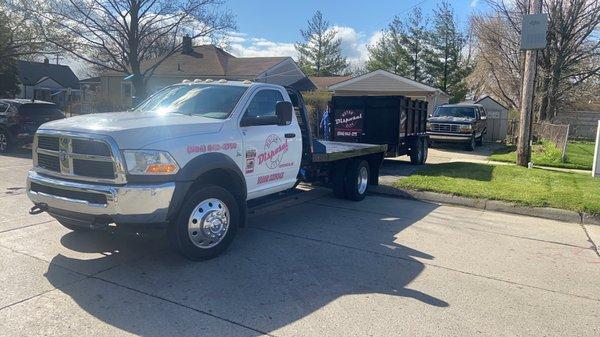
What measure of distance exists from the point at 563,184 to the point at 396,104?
15.0 feet

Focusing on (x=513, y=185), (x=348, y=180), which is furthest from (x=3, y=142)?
(x=513, y=185)

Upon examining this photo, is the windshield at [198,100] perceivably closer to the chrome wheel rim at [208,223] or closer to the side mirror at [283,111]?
the side mirror at [283,111]

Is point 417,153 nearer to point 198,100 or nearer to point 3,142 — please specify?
point 198,100

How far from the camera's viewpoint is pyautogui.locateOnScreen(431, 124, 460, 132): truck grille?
20281mm

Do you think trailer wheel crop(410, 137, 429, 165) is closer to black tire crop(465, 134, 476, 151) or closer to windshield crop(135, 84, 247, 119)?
black tire crop(465, 134, 476, 151)

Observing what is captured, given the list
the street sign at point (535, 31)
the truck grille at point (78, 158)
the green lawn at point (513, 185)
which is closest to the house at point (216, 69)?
the street sign at point (535, 31)

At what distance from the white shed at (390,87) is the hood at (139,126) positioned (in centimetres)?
2577

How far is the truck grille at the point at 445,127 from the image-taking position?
20.3 m

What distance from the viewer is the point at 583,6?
25.8 meters

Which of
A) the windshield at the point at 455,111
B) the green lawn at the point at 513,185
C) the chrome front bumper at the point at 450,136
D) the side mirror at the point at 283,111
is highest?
the windshield at the point at 455,111

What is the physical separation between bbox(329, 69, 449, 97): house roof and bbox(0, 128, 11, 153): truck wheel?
21355 mm

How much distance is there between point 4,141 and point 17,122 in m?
0.80

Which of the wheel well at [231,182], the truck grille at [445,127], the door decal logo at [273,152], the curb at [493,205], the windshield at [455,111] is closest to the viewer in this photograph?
the wheel well at [231,182]

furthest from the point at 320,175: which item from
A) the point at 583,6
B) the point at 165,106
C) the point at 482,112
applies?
the point at 583,6
